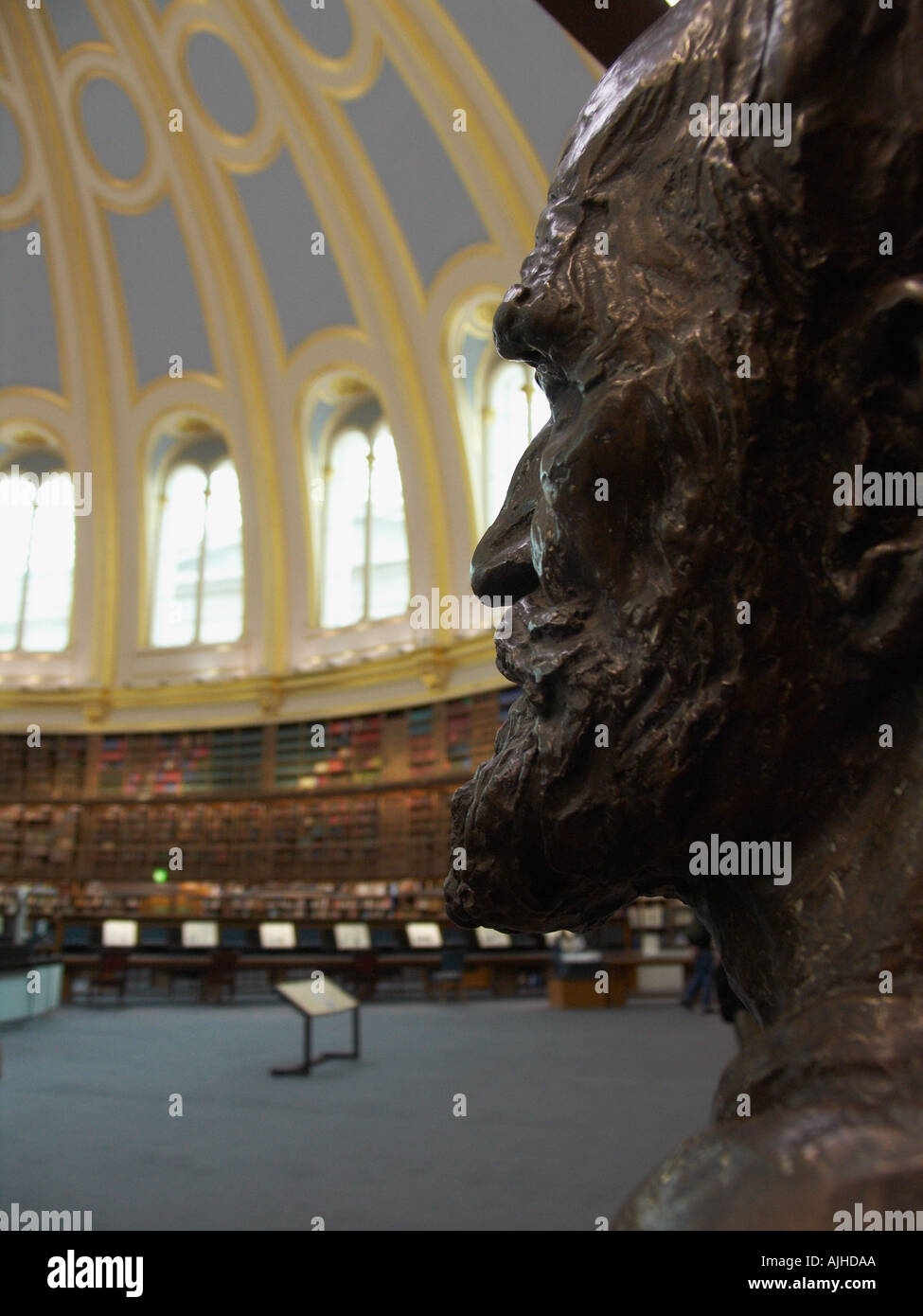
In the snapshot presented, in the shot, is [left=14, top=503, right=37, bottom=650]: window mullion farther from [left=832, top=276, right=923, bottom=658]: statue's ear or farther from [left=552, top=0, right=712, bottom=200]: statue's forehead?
[left=832, top=276, right=923, bottom=658]: statue's ear

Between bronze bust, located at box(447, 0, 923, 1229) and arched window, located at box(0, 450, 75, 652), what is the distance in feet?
71.0

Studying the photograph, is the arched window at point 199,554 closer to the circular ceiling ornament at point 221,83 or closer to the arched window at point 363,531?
the arched window at point 363,531

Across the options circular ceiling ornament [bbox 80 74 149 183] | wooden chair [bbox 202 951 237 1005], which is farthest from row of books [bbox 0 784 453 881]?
circular ceiling ornament [bbox 80 74 149 183]

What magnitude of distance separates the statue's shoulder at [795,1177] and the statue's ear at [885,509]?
32 cm

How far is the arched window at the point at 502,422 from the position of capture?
1753cm

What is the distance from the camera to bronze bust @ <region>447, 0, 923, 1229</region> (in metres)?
0.69

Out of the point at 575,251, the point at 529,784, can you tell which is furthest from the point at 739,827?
the point at 575,251

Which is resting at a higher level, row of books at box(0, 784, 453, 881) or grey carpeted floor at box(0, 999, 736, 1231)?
row of books at box(0, 784, 453, 881)

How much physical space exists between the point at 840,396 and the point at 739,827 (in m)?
0.33

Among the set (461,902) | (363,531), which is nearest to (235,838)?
(363,531)

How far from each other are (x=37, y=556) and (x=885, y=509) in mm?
22902

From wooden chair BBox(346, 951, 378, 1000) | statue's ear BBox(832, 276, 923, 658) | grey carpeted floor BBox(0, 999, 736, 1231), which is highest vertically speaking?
statue's ear BBox(832, 276, 923, 658)

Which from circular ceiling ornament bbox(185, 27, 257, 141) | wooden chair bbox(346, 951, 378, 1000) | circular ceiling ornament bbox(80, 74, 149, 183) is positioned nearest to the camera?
wooden chair bbox(346, 951, 378, 1000)

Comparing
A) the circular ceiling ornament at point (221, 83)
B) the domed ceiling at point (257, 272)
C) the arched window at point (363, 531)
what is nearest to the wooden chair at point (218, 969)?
the domed ceiling at point (257, 272)
